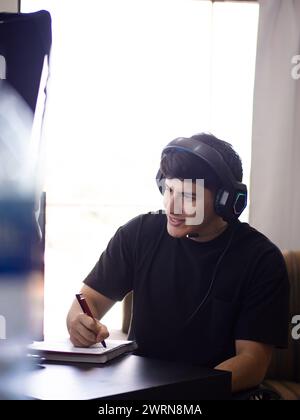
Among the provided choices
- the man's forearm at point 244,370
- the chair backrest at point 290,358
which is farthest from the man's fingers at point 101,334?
the chair backrest at point 290,358

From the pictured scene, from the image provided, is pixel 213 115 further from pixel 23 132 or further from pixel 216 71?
pixel 23 132

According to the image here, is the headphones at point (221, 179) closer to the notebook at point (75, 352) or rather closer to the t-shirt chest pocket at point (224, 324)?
the t-shirt chest pocket at point (224, 324)

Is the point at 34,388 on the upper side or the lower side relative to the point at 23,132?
lower

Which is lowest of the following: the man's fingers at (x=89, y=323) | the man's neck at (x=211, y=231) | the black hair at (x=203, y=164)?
the man's fingers at (x=89, y=323)

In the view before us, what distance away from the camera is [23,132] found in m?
0.72

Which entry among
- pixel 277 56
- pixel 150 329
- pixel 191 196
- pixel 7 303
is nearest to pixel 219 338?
pixel 150 329

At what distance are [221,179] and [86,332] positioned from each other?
0.45m

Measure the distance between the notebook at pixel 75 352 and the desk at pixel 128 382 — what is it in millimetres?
22

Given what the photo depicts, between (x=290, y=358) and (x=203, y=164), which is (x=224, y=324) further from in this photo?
(x=290, y=358)

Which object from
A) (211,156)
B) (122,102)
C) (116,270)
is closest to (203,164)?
(211,156)

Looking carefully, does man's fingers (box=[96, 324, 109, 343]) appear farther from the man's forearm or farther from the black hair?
the black hair

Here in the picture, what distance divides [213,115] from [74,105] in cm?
49

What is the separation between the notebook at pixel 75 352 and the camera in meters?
1.05

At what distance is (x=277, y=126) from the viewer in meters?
2.46
